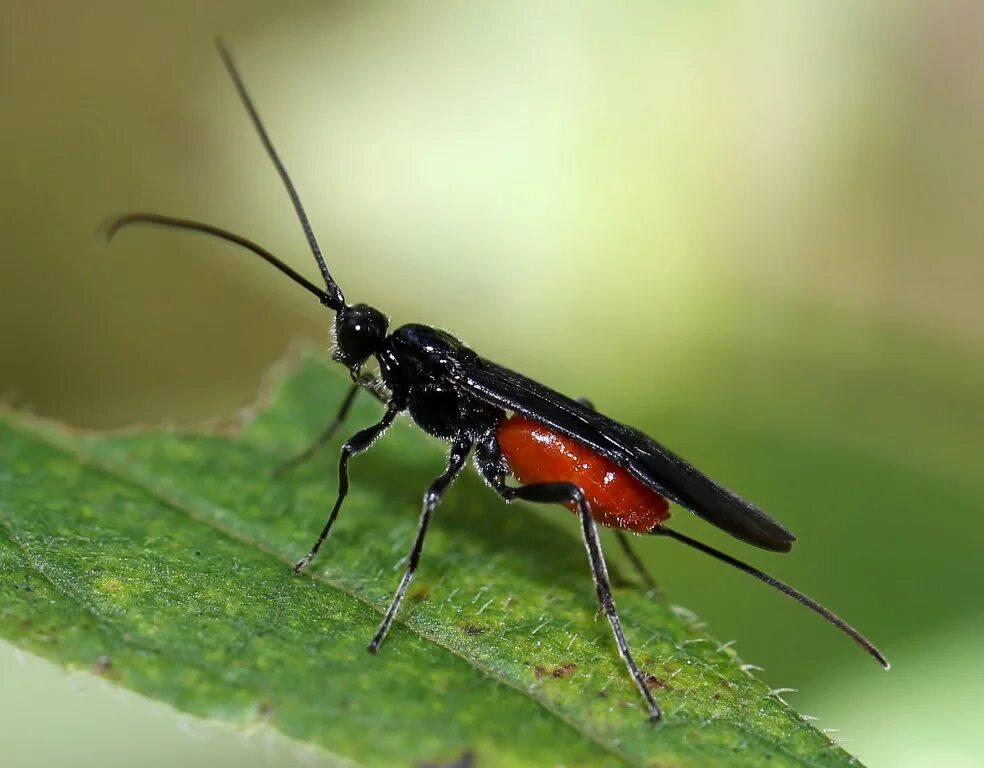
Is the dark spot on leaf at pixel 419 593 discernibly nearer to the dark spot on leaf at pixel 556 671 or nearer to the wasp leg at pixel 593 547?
the wasp leg at pixel 593 547

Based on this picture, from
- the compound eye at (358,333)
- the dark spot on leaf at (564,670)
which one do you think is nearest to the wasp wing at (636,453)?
the compound eye at (358,333)

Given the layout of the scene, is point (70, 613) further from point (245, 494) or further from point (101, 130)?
point (101, 130)

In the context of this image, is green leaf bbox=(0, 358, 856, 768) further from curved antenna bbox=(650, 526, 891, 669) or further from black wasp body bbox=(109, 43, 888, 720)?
curved antenna bbox=(650, 526, 891, 669)

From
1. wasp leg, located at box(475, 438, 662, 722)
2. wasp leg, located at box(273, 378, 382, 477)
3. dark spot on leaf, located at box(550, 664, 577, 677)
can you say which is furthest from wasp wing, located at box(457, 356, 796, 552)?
wasp leg, located at box(273, 378, 382, 477)

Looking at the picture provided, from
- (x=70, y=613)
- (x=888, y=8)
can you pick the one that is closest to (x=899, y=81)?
(x=888, y=8)

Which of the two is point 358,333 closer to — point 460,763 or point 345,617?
point 345,617

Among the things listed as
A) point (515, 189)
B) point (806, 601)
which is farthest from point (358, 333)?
point (515, 189)

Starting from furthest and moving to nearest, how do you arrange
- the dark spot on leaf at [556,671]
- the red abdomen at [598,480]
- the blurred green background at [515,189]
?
the blurred green background at [515,189] < the red abdomen at [598,480] < the dark spot on leaf at [556,671]
